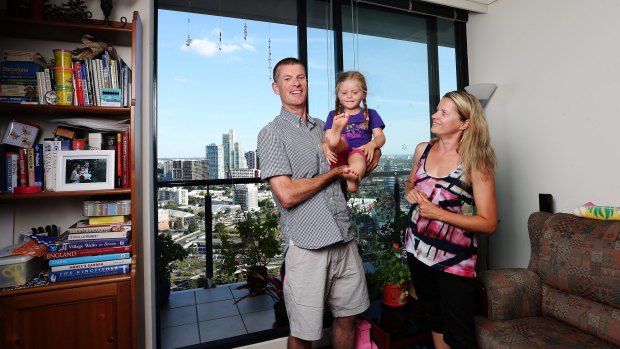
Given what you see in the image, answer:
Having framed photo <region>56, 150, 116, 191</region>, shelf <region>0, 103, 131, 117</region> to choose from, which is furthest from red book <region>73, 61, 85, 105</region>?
framed photo <region>56, 150, 116, 191</region>

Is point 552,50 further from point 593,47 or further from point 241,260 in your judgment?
point 241,260

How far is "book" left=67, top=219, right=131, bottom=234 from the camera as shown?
1641 mm

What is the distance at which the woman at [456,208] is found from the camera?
1.57m

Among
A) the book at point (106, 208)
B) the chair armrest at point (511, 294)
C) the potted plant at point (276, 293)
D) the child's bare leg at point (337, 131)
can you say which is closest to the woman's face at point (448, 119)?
the child's bare leg at point (337, 131)

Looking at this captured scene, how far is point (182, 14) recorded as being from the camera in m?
2.34

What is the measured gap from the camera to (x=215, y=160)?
277cm

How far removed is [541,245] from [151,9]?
8.92ft

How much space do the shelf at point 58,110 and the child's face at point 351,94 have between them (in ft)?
3.58

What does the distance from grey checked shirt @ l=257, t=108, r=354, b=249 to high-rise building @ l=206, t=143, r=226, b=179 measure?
1.24 meters

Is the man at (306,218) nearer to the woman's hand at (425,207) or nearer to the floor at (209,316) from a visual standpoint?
the woman's hand at (425,207)

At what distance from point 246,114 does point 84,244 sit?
1.51 m

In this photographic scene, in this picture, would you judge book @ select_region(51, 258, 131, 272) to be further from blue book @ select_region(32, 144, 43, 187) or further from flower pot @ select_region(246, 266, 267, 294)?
flower pot @ select_region(246, 266, 267, 294)

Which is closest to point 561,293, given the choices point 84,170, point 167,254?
point 84,170

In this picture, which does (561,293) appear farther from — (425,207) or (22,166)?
(22,166)
